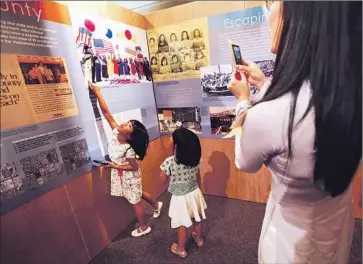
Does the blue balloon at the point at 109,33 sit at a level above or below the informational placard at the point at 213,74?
above

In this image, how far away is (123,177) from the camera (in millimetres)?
1480

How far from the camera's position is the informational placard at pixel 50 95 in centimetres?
97

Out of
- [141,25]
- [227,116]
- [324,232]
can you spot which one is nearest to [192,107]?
[227,116]

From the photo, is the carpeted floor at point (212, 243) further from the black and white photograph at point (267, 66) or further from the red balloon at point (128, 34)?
the red balloon at point (128, 34)

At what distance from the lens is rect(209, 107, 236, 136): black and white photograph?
1.75 metres

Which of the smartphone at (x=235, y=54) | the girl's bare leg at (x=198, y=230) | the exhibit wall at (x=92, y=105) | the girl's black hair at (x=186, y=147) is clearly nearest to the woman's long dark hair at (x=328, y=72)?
the smartphone at (x=235, y=54)

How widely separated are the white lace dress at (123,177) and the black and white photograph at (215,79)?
799 millimetres

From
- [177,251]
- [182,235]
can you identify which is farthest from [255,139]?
[177,251]

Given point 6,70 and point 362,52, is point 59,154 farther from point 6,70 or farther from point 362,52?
point 362,52

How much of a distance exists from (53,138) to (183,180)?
0.77 metres

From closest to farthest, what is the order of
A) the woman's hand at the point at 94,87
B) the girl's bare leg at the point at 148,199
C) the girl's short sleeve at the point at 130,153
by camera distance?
1. the woman's hand at the point at 94,87
2. the girl's short sleeve at the point at 130,153
3. the girl's bare leg at the point at 148,199

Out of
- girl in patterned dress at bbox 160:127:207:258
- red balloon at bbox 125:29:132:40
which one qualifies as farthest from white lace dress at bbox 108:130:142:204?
red balloon at bbox 125:29:132:40

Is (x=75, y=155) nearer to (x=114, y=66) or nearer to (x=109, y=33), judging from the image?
(x=114, y=66)

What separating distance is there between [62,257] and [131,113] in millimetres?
1021
